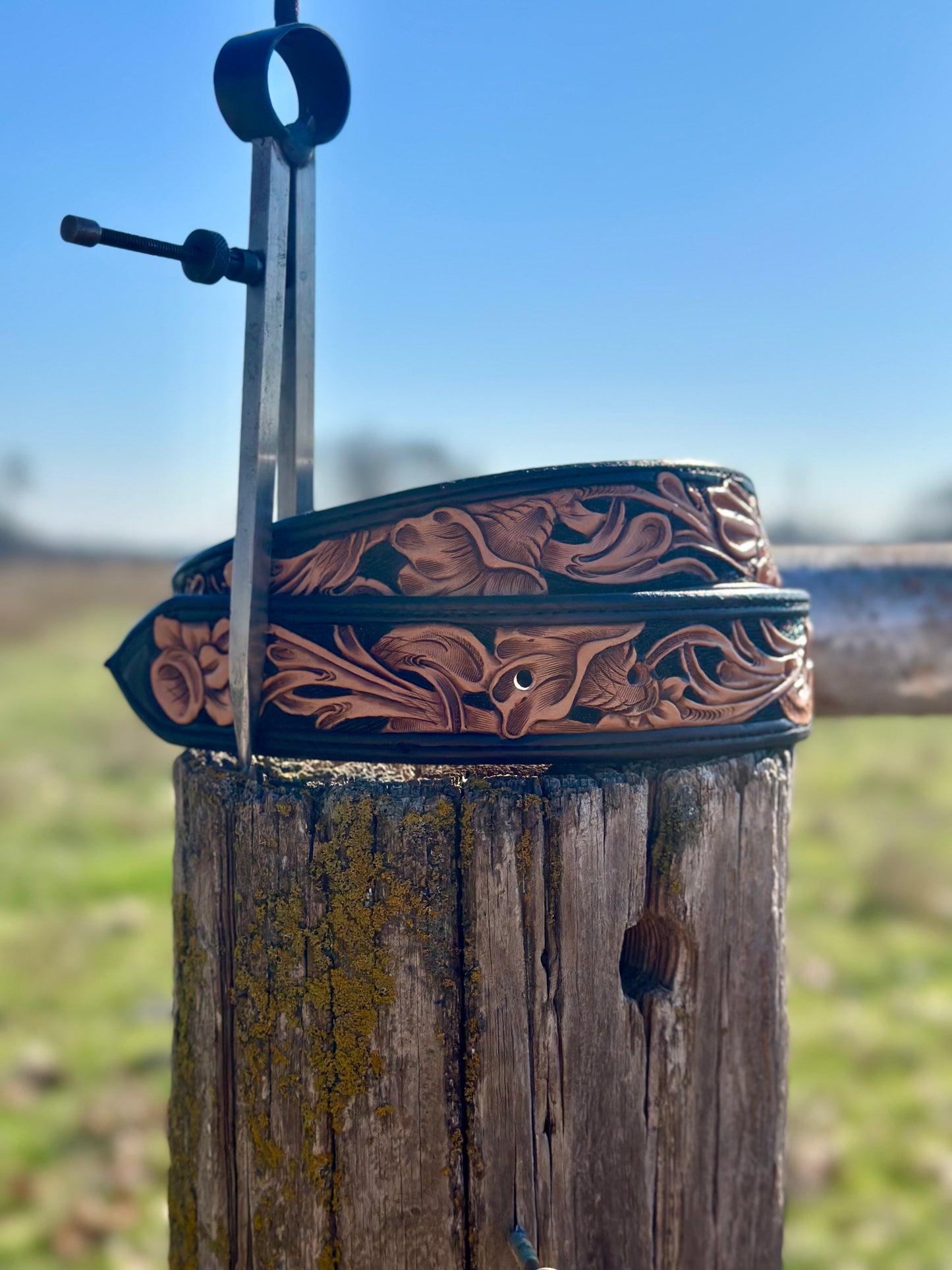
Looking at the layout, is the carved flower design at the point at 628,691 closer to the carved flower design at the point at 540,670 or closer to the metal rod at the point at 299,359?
the carved flower design at the point at 540,670

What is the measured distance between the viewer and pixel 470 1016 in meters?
1.37

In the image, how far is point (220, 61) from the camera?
142 cm

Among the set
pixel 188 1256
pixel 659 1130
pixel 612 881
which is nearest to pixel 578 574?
pixel 612 881

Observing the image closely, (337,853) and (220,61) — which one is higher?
(220,61)

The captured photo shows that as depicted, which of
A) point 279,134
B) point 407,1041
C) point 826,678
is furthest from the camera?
point 826,678

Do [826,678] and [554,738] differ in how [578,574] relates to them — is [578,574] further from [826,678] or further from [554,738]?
[826,678]

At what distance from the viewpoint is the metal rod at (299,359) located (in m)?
1.59

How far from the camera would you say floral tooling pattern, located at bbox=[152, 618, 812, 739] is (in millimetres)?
1417

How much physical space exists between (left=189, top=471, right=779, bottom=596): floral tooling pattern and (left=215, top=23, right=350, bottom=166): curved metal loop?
0.61 metres

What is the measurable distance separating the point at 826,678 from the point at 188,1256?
1.86 m

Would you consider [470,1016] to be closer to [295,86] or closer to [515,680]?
[515,680]

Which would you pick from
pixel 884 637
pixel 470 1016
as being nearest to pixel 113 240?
pixel 470 1016

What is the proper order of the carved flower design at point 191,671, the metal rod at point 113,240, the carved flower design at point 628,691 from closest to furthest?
the metal rod at point 113,240
the carved flower design at point 628,691
the carved flower design at point 191,671

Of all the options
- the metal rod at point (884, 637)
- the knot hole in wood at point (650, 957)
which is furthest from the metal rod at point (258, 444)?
the metal rod at point (884, 637)
